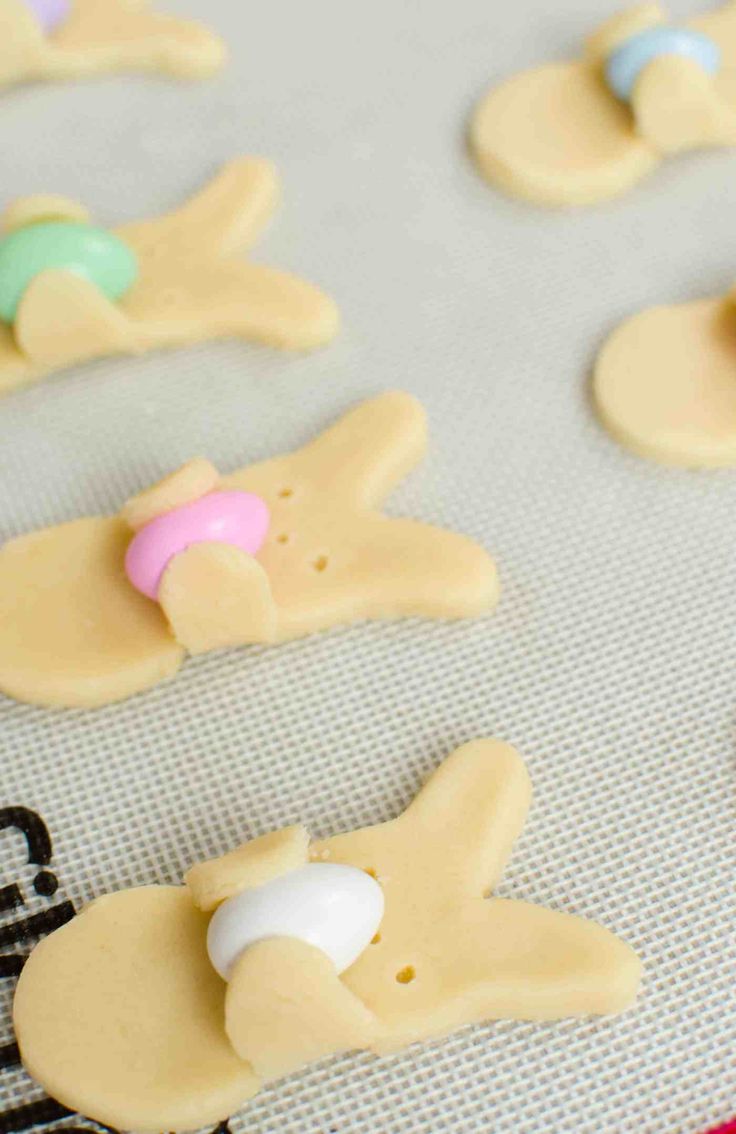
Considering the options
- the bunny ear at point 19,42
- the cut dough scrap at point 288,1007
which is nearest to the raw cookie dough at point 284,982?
the cut dough scrap at point 288,1007

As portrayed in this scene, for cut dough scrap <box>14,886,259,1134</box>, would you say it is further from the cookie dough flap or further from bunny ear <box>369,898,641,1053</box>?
the cookie dough flap

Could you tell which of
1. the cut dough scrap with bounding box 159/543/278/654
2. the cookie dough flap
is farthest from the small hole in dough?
the cookie dough flap

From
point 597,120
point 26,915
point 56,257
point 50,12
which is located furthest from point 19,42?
point 26,915

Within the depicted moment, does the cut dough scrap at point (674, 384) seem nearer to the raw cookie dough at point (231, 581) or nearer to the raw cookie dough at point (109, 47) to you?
the raw cookie dough at point (231, 581)

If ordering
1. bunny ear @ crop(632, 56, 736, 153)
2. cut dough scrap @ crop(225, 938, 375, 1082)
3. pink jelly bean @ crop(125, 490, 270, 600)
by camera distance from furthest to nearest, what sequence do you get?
bunny ear @ crop(632, 56, 736, 153), pink jelly bean @ crop(125, 490, 270, 600), cut dough scrap @ crop(225, 938, 375, 1082)

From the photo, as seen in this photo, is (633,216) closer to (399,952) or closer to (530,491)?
(530,491)

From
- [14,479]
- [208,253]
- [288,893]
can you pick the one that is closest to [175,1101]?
[288,893]

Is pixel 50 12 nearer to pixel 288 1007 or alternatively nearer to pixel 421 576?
pixel 421 576

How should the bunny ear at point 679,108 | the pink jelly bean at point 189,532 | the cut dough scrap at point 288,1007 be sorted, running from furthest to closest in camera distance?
the bunny ear at point 679,108 → the pink jelly bean at point 189,532 → the cut dough scrap at point 288,1007
